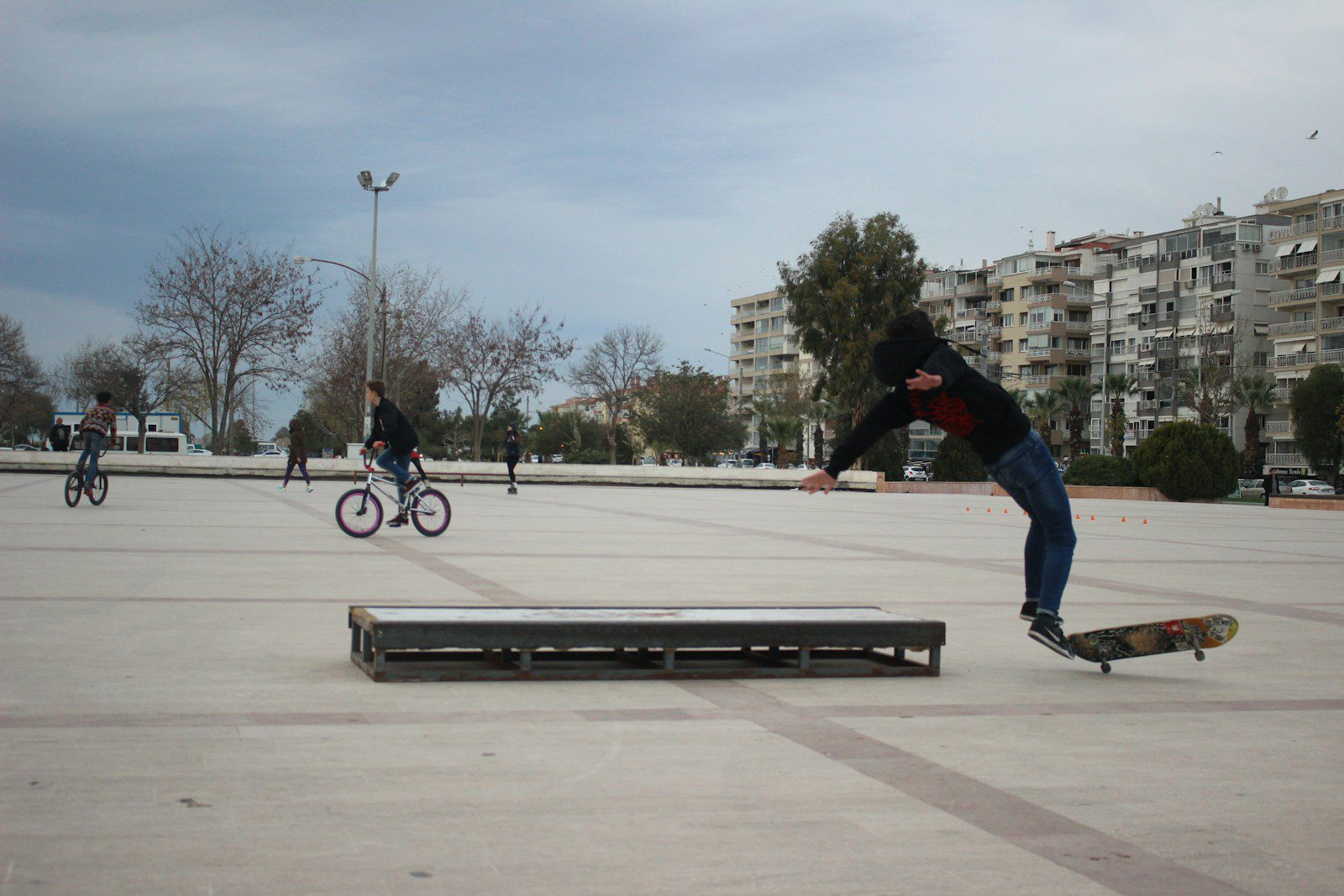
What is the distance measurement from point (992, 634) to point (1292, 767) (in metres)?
3.40

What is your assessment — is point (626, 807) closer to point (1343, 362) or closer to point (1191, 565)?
point (1191, 565)

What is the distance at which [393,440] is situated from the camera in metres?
14.7

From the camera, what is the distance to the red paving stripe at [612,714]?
4.79 m

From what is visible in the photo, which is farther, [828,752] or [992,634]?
[992,634]

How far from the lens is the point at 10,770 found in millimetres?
4031

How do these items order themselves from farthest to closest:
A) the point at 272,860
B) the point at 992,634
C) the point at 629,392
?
the point at 629,392
the point at 992,634
the point at 272,860

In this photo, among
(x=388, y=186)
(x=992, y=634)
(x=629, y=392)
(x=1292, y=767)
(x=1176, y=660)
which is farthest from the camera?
(x=629, y=392)

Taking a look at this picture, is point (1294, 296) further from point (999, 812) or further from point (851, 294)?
point (999, 812)

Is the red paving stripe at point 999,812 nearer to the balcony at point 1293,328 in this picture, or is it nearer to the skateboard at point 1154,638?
the skateboard at point 1154,638

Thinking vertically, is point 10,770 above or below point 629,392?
below

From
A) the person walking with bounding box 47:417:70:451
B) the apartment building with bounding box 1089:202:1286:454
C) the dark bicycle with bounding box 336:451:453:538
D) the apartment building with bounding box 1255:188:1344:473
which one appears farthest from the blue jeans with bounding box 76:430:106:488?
the apartment building with bounding box 1255:188:1344:473

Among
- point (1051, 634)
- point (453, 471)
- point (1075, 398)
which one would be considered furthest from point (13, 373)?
point (1051, 634)

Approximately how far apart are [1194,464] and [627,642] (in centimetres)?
3667

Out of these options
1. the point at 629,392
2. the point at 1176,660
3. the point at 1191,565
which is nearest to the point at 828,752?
the point at 1176,660
